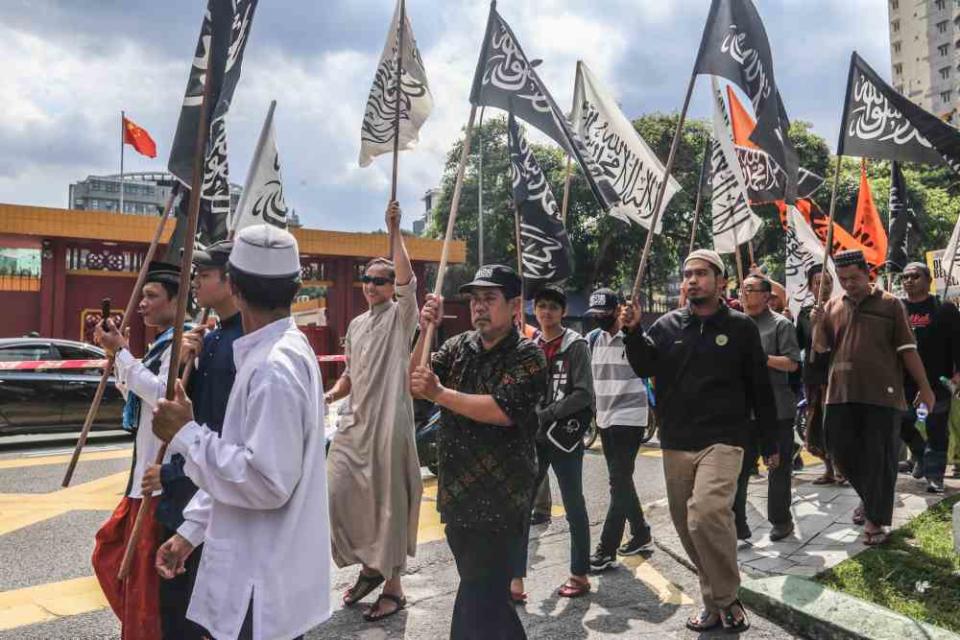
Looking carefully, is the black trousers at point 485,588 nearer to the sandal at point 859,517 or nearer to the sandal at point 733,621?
the sandal at point 733,621

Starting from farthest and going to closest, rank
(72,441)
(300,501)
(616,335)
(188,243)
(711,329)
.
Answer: (72,441) < (616,335) < (711,329) < (188,243) < (300,501)

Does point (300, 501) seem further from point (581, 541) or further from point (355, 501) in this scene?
point (581, 541)

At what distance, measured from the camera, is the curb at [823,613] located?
3588 mm

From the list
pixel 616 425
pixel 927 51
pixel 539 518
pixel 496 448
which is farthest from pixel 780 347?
pixel 927 51

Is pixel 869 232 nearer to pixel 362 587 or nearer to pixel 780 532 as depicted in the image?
pixel 780 532

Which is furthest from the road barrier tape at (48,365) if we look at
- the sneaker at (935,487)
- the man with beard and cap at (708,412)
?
the sneaker at (935,487)

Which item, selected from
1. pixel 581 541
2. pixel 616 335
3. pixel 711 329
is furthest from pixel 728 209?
pixel 581 541

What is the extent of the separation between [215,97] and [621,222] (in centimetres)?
2990

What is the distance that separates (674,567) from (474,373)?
8.50 feet

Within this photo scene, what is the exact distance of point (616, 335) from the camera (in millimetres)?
5492

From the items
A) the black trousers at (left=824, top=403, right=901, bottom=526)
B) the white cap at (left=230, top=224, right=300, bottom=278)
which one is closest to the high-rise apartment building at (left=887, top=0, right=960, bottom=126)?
the black trousers at (left=824, top=403, right=901, bottom=526)

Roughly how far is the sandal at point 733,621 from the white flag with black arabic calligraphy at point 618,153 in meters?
2.83

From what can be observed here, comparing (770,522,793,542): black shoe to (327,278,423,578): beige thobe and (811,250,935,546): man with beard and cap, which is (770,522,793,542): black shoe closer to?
(811,250,935,546): man with beard and cap

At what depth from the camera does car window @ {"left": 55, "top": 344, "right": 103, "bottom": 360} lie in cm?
1061
